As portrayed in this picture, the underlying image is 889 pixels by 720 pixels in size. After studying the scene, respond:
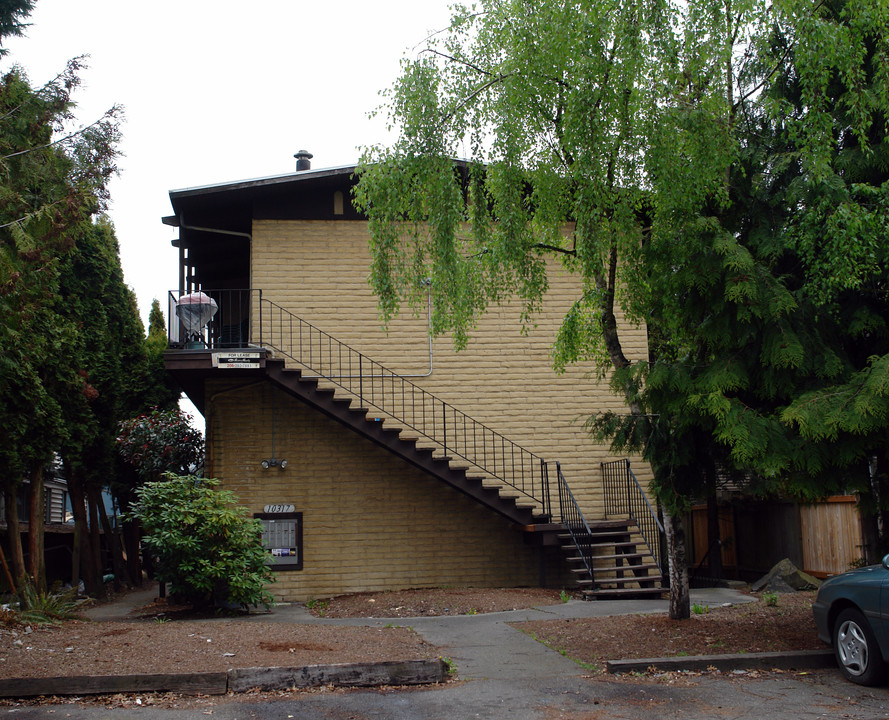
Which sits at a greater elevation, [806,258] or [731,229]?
[731,229]

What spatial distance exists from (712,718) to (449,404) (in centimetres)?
946

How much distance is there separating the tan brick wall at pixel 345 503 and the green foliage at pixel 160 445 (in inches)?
157

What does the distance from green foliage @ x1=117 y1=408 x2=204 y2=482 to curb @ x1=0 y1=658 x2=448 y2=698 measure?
37.7 ft

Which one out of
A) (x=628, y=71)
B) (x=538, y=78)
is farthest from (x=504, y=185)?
(x=628, y=71)

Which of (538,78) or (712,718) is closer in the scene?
(712,718)

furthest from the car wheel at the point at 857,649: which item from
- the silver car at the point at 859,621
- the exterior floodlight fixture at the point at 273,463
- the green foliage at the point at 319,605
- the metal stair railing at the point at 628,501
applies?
the exterior floodlight fixture at the point at 273,463

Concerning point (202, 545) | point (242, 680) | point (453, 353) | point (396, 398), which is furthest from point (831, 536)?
point (242, 680)

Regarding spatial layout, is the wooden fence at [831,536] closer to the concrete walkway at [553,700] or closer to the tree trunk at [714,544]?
the tree trunk at [714,544]

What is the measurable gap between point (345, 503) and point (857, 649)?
9224mm

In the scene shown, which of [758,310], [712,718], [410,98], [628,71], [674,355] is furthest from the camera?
[674,355]

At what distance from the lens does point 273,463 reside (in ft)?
46.7

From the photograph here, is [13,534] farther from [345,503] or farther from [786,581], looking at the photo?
[786,581]

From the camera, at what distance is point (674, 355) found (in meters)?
9.97

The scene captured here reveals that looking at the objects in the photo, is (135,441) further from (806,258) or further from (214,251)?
(806,258)
